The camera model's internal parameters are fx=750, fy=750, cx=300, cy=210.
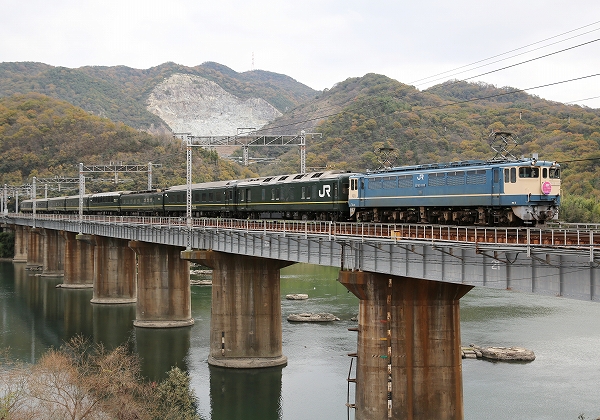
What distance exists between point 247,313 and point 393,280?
64.3 feet

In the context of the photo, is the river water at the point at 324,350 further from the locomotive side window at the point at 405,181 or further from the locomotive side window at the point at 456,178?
the locomotive side window at the point at 456,178

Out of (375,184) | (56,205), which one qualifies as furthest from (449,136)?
(375,184)

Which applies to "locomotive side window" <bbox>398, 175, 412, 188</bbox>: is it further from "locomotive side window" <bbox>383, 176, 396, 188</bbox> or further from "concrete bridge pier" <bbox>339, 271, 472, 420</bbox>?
"concrete bridge pier" <bbox>339, 271, 472, 420</bbox>

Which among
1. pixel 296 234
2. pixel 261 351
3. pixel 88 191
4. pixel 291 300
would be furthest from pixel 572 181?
pixel 88 191

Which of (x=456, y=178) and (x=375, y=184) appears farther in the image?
(x=375, y=184)

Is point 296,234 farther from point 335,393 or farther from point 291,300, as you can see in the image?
point 291,300

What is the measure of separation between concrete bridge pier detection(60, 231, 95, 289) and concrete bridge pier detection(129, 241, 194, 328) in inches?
1353

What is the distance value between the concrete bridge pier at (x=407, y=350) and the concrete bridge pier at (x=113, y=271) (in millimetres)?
57027

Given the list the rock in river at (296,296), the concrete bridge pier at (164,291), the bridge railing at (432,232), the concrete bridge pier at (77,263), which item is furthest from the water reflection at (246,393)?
the concrete bridge pier at (77,263)

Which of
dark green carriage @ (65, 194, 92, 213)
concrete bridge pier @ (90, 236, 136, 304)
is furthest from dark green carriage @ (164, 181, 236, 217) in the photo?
dark green carriage @ (65, 194, 92, 213)

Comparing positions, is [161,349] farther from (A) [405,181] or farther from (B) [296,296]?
(A) [405,181]

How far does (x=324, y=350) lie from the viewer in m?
59.8

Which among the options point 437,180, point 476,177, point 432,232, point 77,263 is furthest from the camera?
point 77,263

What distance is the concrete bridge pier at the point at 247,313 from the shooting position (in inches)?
2158
